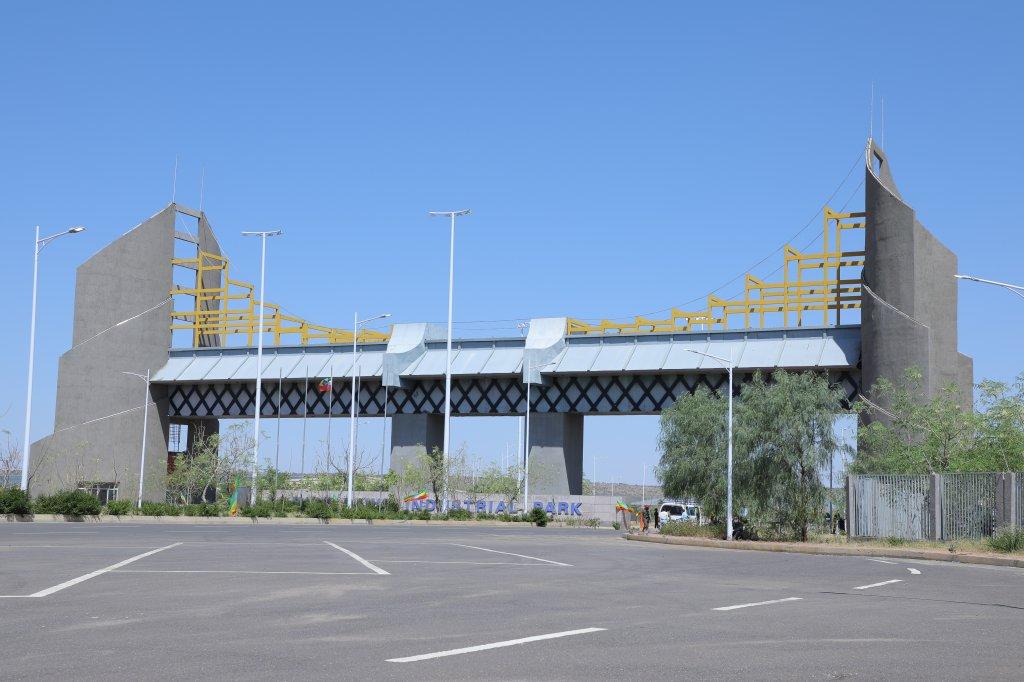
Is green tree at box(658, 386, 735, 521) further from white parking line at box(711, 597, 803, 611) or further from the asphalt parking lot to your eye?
white parking line at box(711, 597, 803, 611)

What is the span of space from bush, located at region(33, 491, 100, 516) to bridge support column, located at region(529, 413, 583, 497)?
120ft

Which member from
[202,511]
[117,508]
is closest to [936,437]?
[202,511]

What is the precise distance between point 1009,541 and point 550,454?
1902 inches

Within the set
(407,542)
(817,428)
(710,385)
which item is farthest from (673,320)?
(407,542)

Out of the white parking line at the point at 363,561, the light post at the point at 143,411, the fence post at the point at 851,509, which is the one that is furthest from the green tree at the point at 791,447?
the light post at the point at 143,411

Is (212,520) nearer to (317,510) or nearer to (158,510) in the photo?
(158,510)

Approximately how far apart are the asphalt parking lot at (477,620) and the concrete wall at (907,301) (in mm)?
38019

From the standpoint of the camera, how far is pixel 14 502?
3941cm

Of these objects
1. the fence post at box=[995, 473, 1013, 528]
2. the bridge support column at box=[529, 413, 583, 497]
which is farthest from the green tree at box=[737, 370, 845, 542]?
the bridge support column at box=[529, 413, 583, 497]

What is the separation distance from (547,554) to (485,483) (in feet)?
168

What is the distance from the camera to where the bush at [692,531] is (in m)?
41.7

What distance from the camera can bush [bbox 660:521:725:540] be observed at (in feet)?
137

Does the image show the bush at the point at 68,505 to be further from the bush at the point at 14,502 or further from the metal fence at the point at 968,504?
the metal fence at the point at 968,504

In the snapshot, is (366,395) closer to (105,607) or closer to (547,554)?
(547,554)
